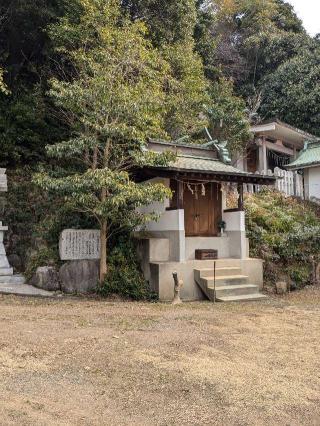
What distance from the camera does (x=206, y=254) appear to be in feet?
41.4

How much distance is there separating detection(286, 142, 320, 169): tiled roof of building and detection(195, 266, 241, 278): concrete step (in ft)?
29.7

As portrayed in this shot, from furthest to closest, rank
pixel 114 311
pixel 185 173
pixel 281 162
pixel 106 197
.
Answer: pixel 281 162 < pixel 185 173 < pixel 106 197 < pixel 114 311

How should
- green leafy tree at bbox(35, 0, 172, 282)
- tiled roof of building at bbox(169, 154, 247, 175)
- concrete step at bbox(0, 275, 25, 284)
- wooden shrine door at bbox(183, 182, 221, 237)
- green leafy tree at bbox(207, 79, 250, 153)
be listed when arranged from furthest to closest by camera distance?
green leafy tree at bbox(207, 79, 250, 153)
wooden shrine door at bbox(183, 182, 221, 237)
concrete step at bbox(0, 275, 25, 284)
tiled roof of building at bbox(169, 154, 247, 175)
green leafy tree at bbox(35, 0, 172, 282)

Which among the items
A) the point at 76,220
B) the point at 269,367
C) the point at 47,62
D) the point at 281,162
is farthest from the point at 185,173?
the point at 281,162

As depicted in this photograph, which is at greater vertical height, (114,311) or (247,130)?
(247,130)


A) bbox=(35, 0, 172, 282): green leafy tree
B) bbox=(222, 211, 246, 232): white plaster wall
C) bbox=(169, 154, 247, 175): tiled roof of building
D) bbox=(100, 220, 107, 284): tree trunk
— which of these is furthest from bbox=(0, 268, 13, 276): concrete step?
bbox=(222, 211, 246, 232): white plaster wall

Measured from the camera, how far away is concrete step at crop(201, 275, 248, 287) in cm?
1141

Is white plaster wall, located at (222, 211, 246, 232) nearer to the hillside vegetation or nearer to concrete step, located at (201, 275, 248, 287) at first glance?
the hillside vegetation

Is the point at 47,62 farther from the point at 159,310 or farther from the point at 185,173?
the point at 159,310

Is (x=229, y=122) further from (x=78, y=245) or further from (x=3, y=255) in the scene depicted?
→ (x=3, y=255)

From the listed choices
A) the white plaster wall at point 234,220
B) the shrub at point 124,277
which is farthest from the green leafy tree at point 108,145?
the white plaster wall at point 234,220

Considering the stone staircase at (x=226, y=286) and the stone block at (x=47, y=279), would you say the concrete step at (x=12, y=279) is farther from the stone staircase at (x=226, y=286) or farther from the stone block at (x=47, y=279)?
the stone staircase at (x=226, y=286)

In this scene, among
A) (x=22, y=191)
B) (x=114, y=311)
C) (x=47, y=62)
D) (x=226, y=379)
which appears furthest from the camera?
(x=47, y=62)

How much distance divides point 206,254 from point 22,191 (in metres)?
7.61
